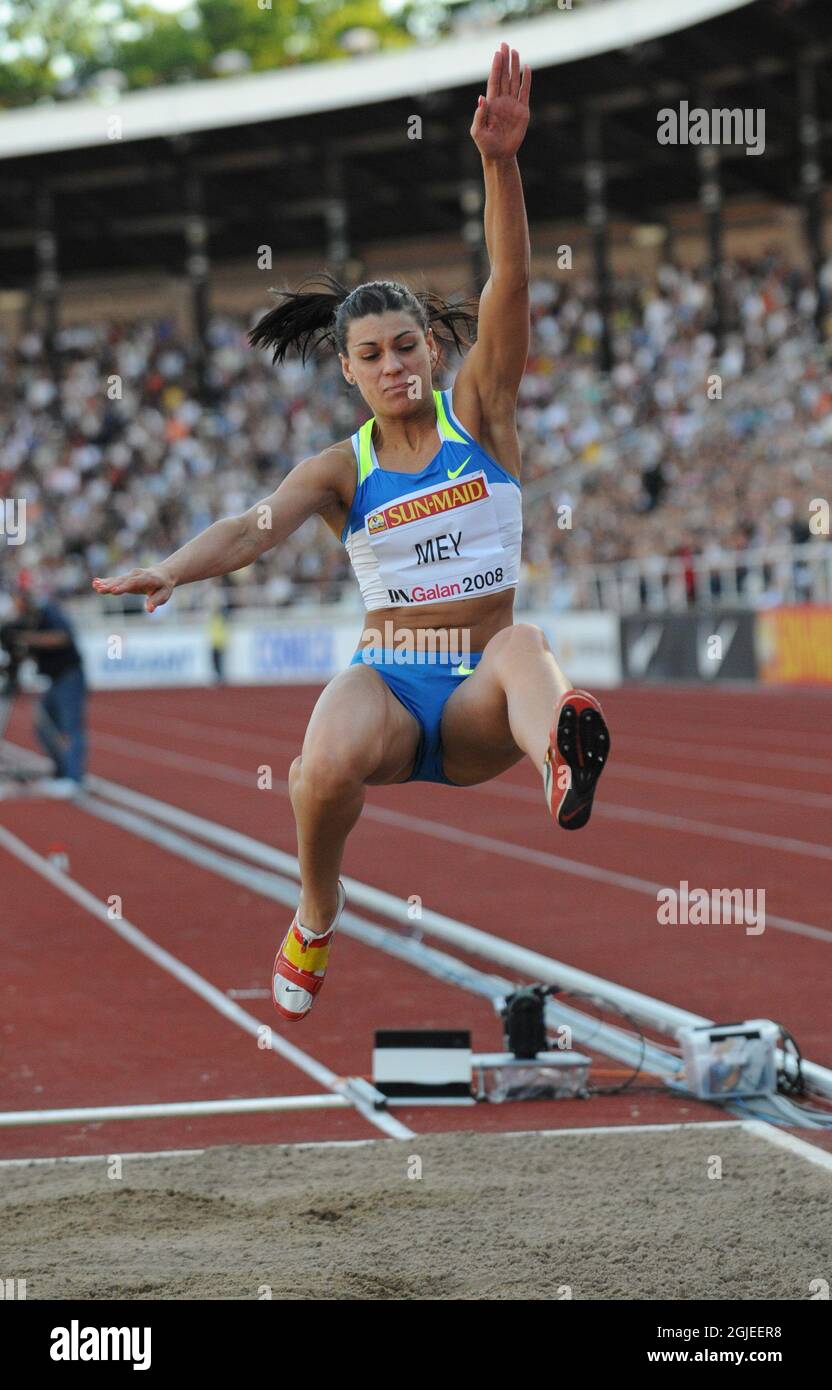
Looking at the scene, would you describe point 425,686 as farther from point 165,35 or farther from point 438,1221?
point 165,35

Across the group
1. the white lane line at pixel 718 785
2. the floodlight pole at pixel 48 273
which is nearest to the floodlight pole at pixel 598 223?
the floodlight pole at pixel 48 273

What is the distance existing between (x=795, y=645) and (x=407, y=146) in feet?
51.1

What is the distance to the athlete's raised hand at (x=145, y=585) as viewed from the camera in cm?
420

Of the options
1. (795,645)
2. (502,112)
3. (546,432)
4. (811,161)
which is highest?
(811,161)

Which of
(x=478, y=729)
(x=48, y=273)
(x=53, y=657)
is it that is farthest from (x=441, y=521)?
(x=48, y=273)

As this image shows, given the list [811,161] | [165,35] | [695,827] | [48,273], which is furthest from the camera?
[165,35]

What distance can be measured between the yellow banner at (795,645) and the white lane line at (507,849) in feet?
23.8

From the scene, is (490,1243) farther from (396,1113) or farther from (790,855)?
(790,855)

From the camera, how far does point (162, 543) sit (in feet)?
110

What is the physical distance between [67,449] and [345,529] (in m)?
31.5

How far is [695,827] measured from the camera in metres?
13.0

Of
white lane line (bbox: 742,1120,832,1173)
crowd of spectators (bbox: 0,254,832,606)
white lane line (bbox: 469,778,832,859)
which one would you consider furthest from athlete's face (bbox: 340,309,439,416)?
crowd of spectators (bbox: 0,254,832,606)

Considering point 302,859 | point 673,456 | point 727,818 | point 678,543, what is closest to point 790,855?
point 727,818

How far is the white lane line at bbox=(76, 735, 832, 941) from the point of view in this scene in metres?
9.36
